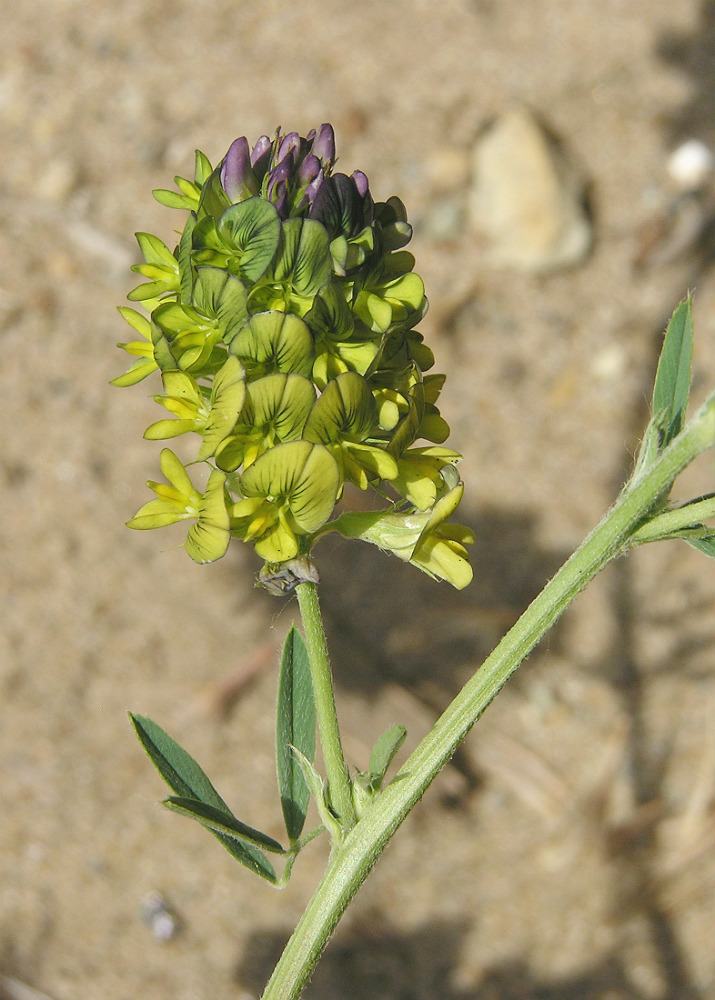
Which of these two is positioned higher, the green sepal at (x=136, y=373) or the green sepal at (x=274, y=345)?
the green sepal at (x=274, y=345)

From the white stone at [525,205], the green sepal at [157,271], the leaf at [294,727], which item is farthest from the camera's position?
the white stone at [525,205]

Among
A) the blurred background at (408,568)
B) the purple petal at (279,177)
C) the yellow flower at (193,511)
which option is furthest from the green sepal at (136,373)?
the blurred background at (408,568)

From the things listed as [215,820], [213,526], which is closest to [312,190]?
[213,526]

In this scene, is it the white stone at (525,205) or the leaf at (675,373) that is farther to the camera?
the white stone at (525,205)

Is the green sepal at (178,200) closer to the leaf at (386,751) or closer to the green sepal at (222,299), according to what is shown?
the green sepal at (222,299)

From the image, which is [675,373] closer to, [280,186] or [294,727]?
[280,186]

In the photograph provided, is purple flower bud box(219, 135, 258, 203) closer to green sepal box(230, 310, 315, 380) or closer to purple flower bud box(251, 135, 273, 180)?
purple flower bud box(251, 135, 273, 180)

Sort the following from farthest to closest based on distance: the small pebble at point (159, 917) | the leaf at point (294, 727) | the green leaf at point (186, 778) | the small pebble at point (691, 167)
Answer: the small pebble at point (691, 167)
the small pebble at point (159, 917)
the leaf at point (294, 727)
the green leaf at point (186, 778)
